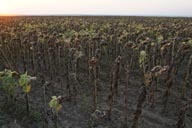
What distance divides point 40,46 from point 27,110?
17.3 ft

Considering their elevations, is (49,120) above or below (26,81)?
below

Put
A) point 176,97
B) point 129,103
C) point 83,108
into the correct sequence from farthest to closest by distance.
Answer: point 176,97
point 129,103
point 83,108

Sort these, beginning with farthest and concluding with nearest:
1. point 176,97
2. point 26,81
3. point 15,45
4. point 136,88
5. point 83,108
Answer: point 15,45, point 136,88, point 176,97, point 83,108, point 26,81

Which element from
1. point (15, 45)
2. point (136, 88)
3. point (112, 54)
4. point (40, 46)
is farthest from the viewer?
point (112, 54)

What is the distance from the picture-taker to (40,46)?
12289 mm

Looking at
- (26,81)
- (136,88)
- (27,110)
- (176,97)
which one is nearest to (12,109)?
(27,110)

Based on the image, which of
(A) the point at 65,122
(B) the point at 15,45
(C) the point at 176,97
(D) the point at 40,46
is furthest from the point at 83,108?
(B) the point at 15,45

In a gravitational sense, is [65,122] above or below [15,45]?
below

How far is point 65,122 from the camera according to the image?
743 cm

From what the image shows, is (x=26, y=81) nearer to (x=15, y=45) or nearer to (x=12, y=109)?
(x=12, y=109)

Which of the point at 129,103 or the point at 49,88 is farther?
the point at 49,88

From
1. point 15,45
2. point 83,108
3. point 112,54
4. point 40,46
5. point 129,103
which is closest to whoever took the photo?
point 83,108

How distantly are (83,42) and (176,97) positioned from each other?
4.87 meters

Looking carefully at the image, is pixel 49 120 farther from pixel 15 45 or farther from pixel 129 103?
pixel 15 45
